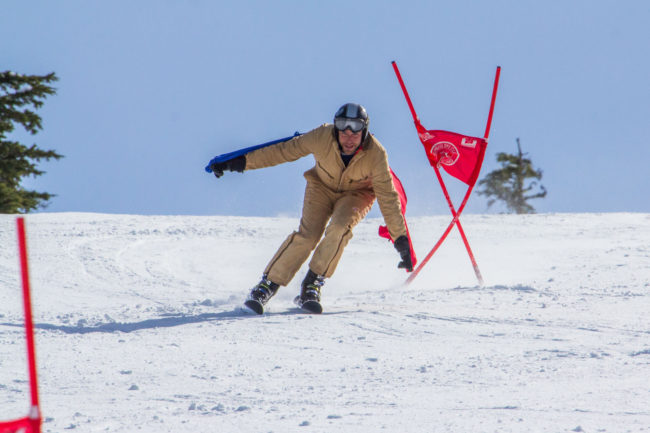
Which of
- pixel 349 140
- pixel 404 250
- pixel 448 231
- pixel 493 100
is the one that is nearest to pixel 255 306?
pixel 404 250

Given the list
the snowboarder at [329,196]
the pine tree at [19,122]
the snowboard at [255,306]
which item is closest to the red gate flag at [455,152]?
the snowboarder at [329,196]

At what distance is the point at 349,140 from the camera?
16.9 ft

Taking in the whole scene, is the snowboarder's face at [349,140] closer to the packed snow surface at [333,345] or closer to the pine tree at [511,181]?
the packed snow surface at [333,345]

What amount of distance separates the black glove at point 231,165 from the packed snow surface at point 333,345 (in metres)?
1.07

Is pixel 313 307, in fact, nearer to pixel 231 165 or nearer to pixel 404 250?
pixel 404 250

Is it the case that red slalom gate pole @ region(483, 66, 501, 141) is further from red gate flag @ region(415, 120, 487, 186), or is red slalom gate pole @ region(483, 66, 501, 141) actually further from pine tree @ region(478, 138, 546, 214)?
pine tree @ region(478, 138, 546, 214)

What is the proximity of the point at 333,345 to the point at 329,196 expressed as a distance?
1.75 m

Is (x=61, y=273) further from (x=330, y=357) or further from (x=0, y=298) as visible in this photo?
(x=330, y=357)

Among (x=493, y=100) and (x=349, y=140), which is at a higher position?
(x=493, y=100)

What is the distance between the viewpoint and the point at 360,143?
17.1 ft

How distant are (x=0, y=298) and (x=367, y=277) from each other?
367cm

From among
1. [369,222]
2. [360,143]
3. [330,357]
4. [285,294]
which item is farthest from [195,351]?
[369,222]

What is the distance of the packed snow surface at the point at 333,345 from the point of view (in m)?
2.80

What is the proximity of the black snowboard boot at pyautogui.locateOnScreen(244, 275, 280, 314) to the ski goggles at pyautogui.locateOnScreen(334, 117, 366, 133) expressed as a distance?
125 cm
